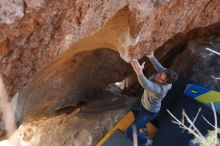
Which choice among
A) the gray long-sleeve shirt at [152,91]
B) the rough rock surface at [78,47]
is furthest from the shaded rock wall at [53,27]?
the gray long-sleeve shirt at [152,91]

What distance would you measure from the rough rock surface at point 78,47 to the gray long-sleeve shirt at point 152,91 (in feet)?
1.48

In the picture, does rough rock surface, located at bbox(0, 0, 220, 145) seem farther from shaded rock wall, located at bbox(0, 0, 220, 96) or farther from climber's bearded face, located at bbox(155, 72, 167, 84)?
climber's bearded face, located at bbox(155, 72, 167, 84)

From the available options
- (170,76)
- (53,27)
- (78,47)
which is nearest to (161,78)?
(170,76)

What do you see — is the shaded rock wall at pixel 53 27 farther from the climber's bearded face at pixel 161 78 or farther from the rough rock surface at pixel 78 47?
the climber's bearded face at pixel 161 78

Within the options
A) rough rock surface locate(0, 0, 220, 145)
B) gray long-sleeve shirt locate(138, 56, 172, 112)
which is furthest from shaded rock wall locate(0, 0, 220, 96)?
gray long-sleeve shirt locate(138, 56, 172, 112)

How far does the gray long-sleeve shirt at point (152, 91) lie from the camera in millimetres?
4639

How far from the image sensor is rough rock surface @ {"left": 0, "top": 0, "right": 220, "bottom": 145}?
375 centimetres

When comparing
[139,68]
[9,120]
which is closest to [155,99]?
[139,68]

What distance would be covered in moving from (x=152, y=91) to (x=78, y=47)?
1.14 meters

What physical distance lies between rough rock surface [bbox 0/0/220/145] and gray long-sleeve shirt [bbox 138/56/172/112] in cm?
45

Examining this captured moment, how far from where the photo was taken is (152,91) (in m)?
4.75

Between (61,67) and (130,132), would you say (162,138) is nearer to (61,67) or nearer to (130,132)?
(130,132)

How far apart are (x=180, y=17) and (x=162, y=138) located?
5.80 feet

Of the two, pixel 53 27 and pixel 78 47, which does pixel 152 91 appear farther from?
pixel 53 27
